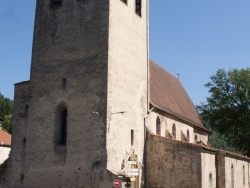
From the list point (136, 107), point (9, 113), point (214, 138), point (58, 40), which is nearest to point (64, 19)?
point (58, 40)

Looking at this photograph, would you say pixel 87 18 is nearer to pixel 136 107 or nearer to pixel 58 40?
pixel 58 40

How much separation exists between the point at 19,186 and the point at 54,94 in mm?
5753

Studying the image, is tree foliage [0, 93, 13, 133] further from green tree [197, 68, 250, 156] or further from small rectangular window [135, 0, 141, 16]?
small rectangular window [135, 0, 141, 16]

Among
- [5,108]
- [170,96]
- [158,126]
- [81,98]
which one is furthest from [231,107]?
[5,108]

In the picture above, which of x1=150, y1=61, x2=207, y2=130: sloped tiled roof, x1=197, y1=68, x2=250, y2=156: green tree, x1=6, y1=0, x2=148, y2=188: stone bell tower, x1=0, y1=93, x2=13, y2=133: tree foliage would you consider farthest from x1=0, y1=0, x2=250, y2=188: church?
x1=0, y1=93, x2=13, y2=133: tree foliage

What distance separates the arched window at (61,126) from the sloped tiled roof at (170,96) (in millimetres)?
6093

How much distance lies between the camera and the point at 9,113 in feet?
237

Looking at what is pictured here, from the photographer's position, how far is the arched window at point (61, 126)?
21.6 m

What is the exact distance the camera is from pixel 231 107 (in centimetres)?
4138

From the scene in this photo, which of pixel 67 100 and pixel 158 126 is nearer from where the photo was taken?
pixel 67 100

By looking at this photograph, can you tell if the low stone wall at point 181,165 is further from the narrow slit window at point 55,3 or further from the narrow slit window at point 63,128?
the narrow slit window at point 55,3

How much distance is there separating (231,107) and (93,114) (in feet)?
81.5

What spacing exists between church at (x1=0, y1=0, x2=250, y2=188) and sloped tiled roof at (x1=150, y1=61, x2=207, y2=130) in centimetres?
260

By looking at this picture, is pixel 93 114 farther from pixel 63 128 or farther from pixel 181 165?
pixel 181 165
